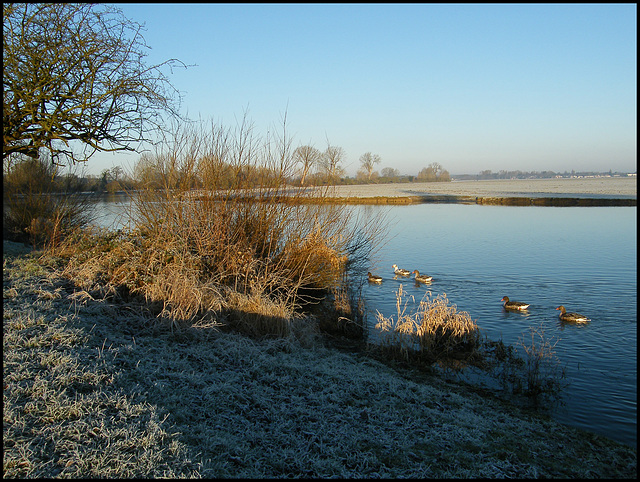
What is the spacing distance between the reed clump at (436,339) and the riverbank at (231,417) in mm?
1220

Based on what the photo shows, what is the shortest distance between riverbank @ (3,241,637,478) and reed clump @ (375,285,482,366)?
4.00 feet

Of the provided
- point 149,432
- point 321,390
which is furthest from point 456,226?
point 149,432

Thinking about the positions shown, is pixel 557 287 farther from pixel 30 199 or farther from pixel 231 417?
pixel 30 199

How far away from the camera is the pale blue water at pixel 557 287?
667cm

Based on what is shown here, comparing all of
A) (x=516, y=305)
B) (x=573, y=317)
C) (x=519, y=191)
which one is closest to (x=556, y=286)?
(x=516, y=305)

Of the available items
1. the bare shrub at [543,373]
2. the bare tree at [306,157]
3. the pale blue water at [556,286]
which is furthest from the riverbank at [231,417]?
the bare tree at [306,157]

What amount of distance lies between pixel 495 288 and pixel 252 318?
321 inches

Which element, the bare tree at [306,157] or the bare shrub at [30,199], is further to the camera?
the bare shrub at [30,199]

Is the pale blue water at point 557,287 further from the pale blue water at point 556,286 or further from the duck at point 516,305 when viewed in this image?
the duck at point 516,305

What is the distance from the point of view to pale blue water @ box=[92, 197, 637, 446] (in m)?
6.67

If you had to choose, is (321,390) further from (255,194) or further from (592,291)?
(592,291)

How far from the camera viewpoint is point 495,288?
42.6ft

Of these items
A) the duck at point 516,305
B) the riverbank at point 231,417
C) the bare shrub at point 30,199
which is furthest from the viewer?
the bare shrub at point 30,199

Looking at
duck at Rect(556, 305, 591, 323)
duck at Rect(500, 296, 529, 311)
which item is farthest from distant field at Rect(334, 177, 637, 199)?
duck at Rect(556, 305, 591, 323)
